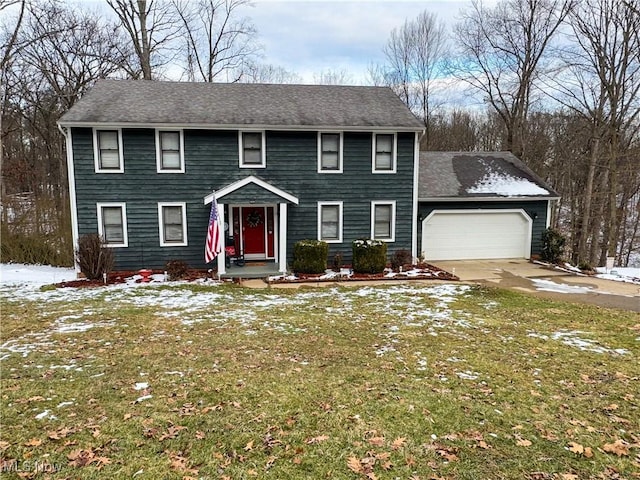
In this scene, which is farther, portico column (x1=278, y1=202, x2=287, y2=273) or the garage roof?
the garage roof

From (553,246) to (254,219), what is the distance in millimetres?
10774

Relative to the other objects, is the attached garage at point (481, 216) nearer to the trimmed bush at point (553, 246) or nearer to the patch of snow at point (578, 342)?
the trimmed bush at point (553, 246)

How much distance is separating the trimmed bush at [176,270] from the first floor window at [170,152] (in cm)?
300

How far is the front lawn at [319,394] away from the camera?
140 inches

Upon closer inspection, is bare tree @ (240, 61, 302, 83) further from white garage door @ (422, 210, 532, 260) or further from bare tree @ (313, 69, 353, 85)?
white garage door @ (422, 210, 532, 260)

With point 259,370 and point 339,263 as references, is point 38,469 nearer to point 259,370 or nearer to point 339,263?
point 259,370

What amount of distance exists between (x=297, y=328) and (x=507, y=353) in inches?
136

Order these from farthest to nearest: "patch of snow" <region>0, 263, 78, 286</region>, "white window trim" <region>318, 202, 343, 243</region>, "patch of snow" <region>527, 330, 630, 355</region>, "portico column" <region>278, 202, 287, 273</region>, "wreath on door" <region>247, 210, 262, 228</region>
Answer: "wreath on door" <region>247, 210, 262, 228</region>, "white window trim" <region>318, 202, 343, 243</region>, "portico column" <region>278, 202, 287, 273</region>, "patch of snow" <region>0, 263, 78, 286</region>, "patch of snow" <region>527, 330, 630, 355</region>

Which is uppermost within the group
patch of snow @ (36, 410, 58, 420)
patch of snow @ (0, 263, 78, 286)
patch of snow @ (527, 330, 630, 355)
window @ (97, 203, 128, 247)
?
window @ (97, 203, 128, 247)

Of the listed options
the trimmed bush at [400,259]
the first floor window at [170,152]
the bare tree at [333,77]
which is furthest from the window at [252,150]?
the bare tree at [333,77]

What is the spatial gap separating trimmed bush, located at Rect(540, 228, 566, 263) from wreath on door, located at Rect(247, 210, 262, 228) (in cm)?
1047

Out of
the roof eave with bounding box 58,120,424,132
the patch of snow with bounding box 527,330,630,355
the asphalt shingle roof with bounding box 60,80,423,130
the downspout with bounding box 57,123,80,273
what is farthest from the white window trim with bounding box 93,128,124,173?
the patch of snow with bounding box 527,330,630,355

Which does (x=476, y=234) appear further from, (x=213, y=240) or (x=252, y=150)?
(x=213, y=240)

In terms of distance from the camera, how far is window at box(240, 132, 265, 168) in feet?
44.3
